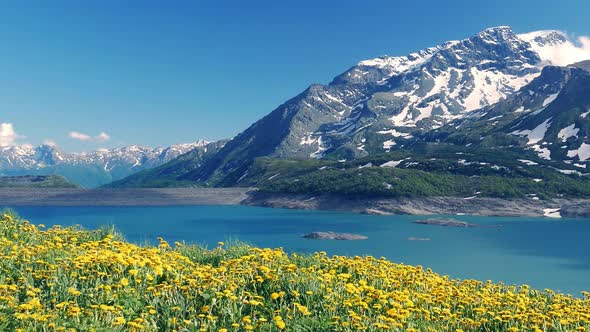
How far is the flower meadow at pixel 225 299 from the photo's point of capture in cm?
827

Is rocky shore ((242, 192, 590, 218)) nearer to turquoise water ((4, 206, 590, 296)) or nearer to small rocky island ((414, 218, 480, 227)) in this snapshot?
turquoise water ((4, 206, 590, 296))

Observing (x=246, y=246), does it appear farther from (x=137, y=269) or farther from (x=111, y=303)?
(x=111, y=303)

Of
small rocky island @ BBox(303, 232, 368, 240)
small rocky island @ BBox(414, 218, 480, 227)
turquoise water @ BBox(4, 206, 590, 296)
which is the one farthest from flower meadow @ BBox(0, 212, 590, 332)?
small rocky island @ BBox(414, 218, 480, 227)

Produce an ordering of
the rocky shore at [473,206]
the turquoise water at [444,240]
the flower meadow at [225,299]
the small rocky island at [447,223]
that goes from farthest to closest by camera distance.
A: the rocky shore at [473,206]
the small rocky island at [447,223]
the turquoise water at [444,240]
the flower meadow at [225,299]

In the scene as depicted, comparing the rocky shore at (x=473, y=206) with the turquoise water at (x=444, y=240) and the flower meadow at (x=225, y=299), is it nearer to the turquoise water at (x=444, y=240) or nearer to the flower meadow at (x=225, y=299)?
the turquoise water at (x=444, y=240)

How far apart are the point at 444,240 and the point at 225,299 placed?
101616mm

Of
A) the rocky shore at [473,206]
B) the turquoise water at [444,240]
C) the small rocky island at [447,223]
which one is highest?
the rocky shore at [473,206]

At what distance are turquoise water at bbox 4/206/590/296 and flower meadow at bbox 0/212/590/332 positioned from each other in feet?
163

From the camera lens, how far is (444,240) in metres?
105

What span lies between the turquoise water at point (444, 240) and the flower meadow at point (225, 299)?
49.7m

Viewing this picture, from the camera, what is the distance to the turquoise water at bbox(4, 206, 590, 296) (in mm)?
70438

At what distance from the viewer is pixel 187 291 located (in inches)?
387

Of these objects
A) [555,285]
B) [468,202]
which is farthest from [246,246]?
[468,202]

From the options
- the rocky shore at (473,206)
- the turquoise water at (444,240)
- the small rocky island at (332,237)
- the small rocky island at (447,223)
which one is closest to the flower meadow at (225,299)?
the turquoise water at (444,240)
